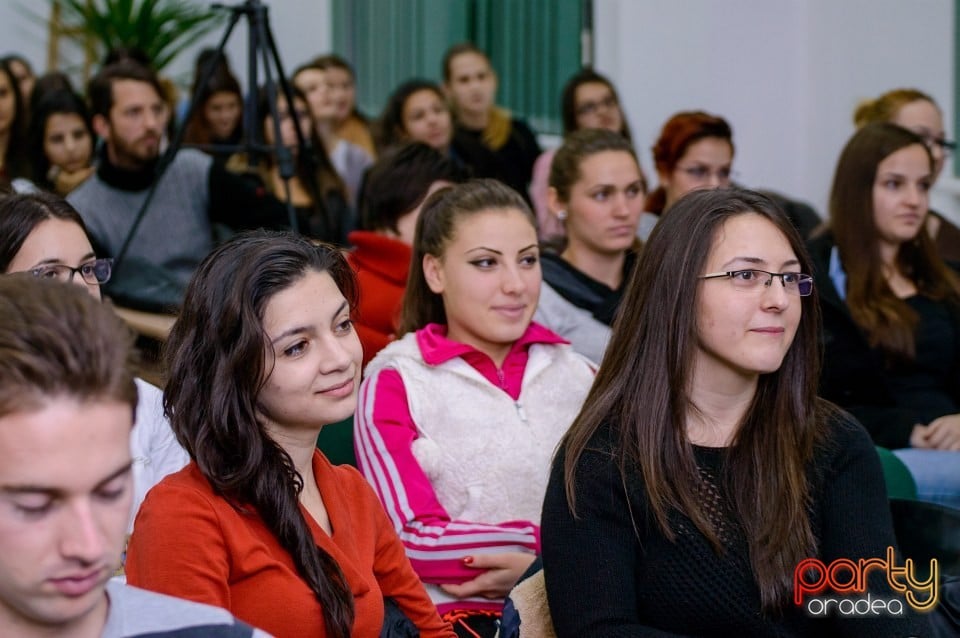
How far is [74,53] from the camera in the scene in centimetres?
752

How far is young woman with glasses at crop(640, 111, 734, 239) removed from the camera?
3.73 metres


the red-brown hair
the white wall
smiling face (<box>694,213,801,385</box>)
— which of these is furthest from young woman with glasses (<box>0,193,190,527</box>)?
the white wall

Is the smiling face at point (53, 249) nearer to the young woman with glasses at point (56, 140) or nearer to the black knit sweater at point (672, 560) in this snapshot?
the black knit sweater at point (672, 560)

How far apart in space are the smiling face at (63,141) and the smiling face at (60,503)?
408cm

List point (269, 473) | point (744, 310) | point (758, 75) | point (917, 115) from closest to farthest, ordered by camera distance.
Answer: point (269, 473) → point (744, 310) → point (917, 115) → point (758, 75)

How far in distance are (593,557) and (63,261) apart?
105 centimetres

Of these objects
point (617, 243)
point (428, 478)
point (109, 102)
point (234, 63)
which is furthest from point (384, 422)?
point (234, 63)

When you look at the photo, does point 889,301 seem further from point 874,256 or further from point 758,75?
point 758,75

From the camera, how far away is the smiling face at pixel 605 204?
3133 mm

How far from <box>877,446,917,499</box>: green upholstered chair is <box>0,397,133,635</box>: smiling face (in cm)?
159

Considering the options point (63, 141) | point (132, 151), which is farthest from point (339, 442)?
point (63, 141)

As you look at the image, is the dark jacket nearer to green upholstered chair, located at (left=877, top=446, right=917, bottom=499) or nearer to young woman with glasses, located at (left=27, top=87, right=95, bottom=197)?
green upholstered chair, located at (left=877, top=446, right=917, bottom=499)

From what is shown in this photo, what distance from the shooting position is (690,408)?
1.90 m

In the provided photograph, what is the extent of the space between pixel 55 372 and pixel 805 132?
454 centimetres
